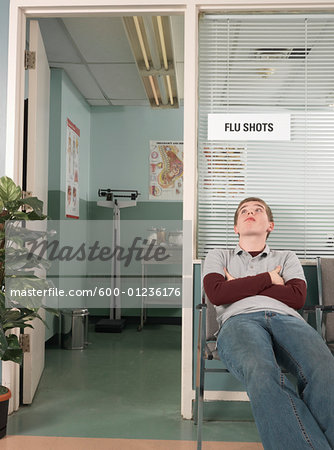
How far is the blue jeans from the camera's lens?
1.68 meters

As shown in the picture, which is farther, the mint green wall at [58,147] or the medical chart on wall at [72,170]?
the medical chart on wall at [72,170]

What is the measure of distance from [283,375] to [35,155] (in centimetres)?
209

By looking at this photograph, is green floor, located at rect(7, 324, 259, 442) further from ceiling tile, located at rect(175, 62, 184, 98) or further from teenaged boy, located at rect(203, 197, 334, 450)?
ceiling tile, located at rect(175, 62, 184, 98)

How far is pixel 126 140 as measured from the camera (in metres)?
6.30

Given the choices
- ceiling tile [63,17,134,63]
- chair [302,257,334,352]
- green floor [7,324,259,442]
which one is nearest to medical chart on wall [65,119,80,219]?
ceiling tile [63,17,134,63]

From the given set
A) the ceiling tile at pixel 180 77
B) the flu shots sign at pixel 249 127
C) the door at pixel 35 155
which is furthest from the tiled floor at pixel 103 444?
the ceiling tile at pixel 180 77

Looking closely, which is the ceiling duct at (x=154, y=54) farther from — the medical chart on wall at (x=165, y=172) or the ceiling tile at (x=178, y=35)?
the medical chart on wall at (x=165, y=172)

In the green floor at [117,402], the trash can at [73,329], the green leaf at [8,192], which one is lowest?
the green floor at [117,402]

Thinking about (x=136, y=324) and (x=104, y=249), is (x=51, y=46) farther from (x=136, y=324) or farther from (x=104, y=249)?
(x=136, y=324)

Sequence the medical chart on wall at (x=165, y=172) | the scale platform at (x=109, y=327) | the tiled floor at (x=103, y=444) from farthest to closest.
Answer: the medical chart on wall at (x=165, y=172), the scale platform at (x=109, y=327), the tiled floor at (x=103, y=444)

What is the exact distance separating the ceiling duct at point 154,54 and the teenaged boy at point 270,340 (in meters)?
1.89

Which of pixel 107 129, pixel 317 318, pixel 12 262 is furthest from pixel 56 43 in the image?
pixel 317 318

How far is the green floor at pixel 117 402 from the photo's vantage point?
264cm

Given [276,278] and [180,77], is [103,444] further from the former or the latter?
[180,77]
